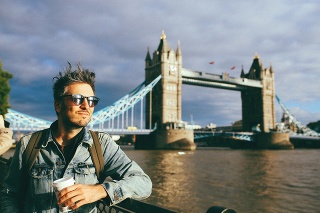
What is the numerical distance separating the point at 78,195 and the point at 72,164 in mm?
274

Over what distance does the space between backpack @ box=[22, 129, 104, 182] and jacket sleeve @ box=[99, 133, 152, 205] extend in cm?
4

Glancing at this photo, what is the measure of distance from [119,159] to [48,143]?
40cm

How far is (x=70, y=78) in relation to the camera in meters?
1.80

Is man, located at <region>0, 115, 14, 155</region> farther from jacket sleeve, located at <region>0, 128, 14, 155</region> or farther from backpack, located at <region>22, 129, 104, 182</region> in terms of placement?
backpack, located at <region>22, 129, 104, 182</region>

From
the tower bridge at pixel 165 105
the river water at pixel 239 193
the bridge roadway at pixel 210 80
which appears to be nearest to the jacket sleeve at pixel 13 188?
the river water at pixel 239 193

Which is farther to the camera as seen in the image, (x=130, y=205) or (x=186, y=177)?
(x=186, y=177)

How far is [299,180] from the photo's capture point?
1430 centimetres

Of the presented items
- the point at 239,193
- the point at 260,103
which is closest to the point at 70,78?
the point at 239,193

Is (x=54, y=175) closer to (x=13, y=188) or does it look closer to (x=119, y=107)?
(x=13, y=188)

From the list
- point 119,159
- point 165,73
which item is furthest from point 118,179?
point 165,73

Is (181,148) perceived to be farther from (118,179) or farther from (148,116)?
(118,179)

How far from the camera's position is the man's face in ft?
5.72

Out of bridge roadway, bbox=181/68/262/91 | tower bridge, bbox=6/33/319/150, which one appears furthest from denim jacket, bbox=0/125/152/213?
bridge roadway, bbox=181/68/262/91

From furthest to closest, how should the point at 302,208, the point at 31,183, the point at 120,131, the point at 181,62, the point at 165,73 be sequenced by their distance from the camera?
the point at 181,62, the point at 165,73, the point at 120,131, the point at 302,208, the point at 31,183
